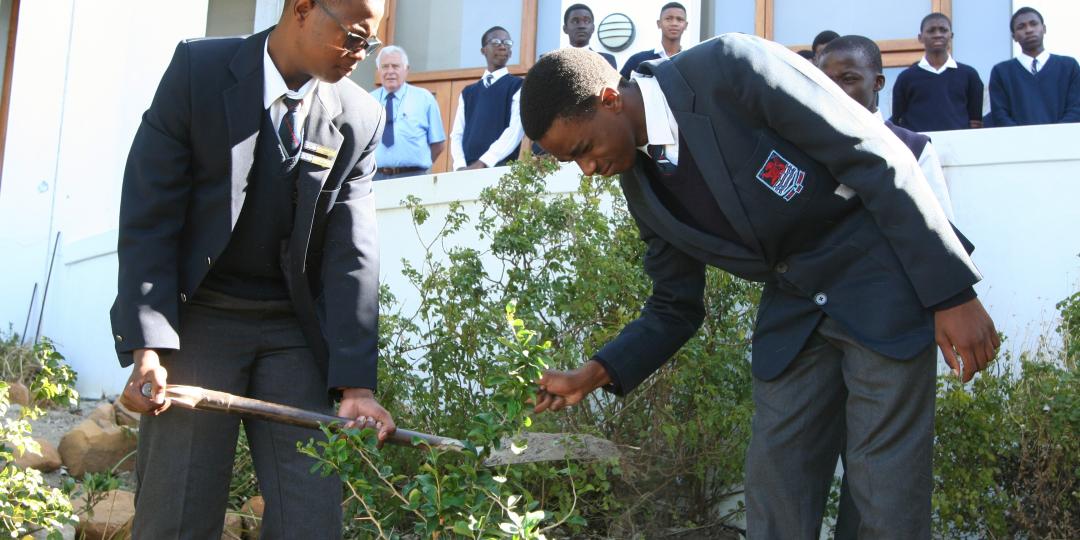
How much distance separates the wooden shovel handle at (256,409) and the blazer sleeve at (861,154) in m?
1.13

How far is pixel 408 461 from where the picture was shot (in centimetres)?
467

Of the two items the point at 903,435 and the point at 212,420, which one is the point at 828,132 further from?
the point at 212,420

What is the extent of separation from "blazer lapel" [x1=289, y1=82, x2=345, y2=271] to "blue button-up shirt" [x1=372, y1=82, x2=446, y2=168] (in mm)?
5015

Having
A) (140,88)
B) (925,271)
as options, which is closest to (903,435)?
(925,271)

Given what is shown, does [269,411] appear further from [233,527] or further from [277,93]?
[233,527]

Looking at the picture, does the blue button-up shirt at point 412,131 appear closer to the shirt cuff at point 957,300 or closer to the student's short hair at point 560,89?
the student's short hair at point 560,89

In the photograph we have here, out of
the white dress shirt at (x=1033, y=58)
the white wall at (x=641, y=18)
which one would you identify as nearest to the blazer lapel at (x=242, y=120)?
the white dress shirt at (x=1033, y=58)

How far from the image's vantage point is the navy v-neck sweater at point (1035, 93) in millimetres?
7230

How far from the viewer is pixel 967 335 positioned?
268 centimetres

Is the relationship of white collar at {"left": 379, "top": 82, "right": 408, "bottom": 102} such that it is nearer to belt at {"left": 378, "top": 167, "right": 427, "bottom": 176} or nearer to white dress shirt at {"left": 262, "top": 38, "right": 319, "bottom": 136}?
belt at {"left": 378, "top": 167, "right": 427, "bottom": 176}

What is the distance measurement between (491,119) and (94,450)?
372 cm

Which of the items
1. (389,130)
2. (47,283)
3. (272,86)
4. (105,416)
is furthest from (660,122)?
(47,283)

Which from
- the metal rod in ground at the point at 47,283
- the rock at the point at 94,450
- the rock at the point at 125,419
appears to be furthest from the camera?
the metal rod in ground at the point at 47,283

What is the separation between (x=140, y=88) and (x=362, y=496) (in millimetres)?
7260
